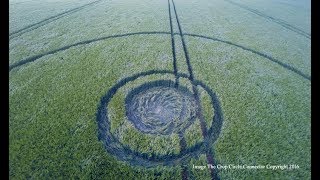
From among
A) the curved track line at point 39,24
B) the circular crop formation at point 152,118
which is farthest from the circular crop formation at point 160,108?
the curved track line at point 39,24

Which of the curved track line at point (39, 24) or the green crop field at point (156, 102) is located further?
the curved track line at point (39, 24)

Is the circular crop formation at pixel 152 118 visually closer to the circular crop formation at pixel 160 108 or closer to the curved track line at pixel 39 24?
the circular crop formation at pixel 160 108

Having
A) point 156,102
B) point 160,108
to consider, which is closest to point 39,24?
point 156,102

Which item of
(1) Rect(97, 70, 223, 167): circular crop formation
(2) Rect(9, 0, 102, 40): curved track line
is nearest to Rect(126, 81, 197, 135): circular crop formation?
(1) Rect(97, 70, 223, 167): circular crop formation

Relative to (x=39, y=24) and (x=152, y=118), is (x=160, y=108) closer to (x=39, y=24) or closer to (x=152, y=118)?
(x=152, y=118)

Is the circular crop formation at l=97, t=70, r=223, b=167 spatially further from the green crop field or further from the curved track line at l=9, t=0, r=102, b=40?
the curved track line at l=9, t=0, r=102, b=40

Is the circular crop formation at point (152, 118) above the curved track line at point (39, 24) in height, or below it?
below
